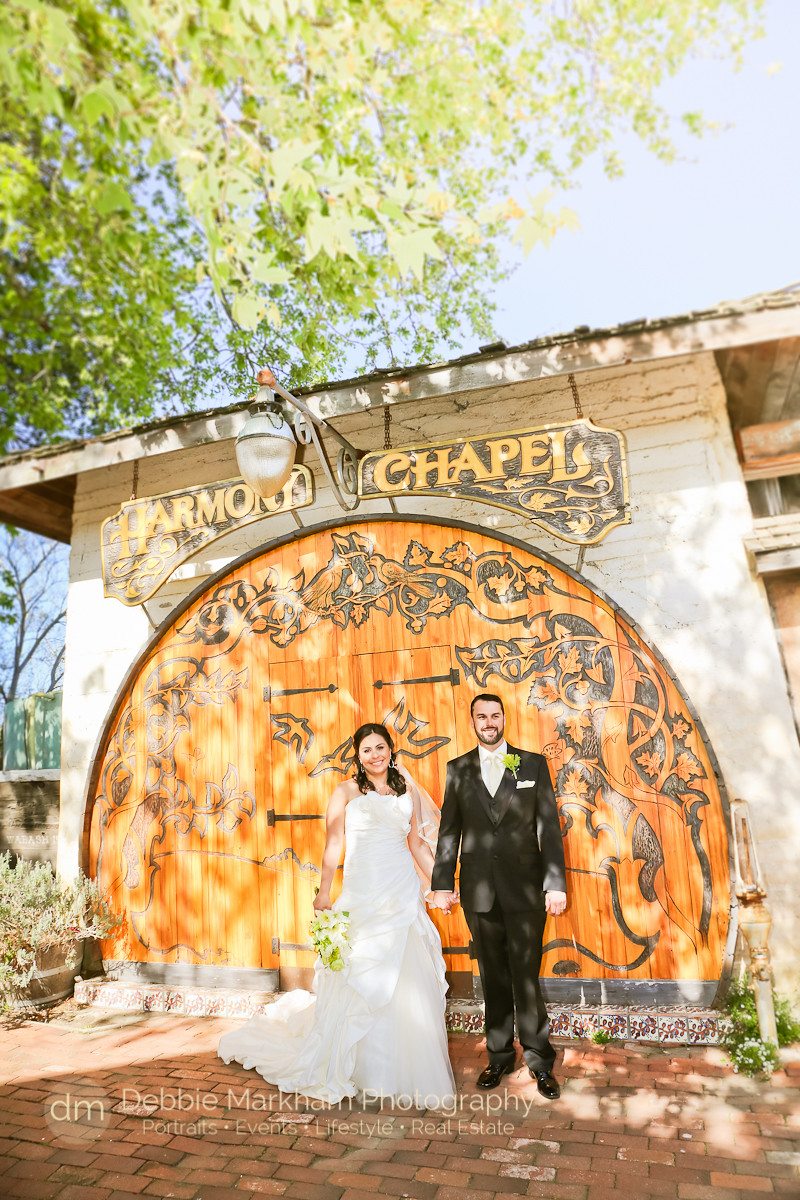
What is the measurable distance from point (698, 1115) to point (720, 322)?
436cm

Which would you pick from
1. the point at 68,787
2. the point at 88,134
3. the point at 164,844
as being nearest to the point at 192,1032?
the point at 164,844

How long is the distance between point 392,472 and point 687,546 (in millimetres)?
2118

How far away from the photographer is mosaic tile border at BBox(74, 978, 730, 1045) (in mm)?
4145

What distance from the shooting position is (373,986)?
150 inches

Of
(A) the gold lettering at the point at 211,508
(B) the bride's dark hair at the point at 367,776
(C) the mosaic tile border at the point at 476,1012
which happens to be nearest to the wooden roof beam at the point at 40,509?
(A) the gold lettering at the point at 211,508

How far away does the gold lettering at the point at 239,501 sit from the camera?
5539 mm

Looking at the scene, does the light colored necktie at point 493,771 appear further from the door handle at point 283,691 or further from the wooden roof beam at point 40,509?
the wooden roof beam at point 40,509

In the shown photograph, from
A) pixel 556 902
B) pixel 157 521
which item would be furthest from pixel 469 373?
pixel 556 902

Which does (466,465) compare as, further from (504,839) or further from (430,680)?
(504,839)

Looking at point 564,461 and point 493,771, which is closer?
point 493,771

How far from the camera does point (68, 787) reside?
20.8 feet

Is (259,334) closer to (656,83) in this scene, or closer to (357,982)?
(656,83)

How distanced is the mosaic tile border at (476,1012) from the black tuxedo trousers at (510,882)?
668 millimetres

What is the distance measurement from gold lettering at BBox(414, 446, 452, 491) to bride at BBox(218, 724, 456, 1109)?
69.5 inches
